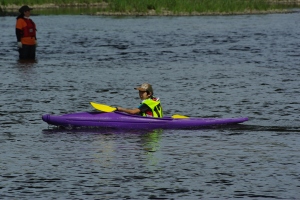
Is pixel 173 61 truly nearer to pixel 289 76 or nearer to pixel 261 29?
pixel 289 76

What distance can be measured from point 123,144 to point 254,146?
241 centimetres

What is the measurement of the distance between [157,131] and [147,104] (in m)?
0.58

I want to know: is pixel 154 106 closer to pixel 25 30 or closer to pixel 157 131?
pixel 157 131

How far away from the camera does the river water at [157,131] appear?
13430 millimetres

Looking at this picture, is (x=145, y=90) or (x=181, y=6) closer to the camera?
(x=145, y=90)

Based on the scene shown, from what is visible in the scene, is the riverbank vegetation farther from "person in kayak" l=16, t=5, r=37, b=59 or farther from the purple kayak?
the purple kayak

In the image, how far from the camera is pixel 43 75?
29781 mm

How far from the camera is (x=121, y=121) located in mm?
18297

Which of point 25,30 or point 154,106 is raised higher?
point 25,30

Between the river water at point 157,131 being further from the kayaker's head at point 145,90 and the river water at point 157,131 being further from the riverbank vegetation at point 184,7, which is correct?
the riverbank vegetation at point 184,7

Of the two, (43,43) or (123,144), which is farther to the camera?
(43,43)

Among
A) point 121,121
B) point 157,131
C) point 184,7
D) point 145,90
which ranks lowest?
point 184,7

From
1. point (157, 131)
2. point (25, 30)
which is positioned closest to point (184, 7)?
point (25, 30)

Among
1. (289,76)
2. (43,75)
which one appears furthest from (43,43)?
(289,76)
